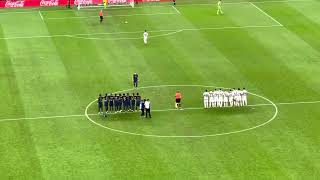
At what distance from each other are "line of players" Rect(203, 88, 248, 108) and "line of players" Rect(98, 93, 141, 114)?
5220 millimetres

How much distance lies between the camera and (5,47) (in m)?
76.1

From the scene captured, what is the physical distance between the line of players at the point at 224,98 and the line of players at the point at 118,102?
17.1ft

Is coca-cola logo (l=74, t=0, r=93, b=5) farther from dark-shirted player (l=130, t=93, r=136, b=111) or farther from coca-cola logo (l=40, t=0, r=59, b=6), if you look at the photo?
dark-shirted player (l=130, t=93, r=136, b=111)

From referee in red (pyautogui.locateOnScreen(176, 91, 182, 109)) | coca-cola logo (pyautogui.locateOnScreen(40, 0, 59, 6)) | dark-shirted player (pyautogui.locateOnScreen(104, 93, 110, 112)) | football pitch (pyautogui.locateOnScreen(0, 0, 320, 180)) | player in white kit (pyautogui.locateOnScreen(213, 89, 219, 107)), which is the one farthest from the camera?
coca-cola logo (pyautogui.locateOnScreen(40, 0, 59, 6))

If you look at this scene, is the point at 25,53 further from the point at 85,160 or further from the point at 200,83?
the point at 85,160

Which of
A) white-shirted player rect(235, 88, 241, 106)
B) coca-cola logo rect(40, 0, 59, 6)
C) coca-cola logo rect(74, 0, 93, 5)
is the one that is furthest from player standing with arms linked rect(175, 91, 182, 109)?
coca-cola logo rect(40, 0, 59, 6)

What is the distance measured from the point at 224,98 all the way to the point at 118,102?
796 centimetres

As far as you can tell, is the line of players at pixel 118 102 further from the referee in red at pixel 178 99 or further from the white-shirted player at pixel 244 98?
the white-shirted player at pixel 244 98

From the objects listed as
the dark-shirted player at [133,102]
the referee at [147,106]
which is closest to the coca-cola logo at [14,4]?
the dark-shirted player at [133,102]

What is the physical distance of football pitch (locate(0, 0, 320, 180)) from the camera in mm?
49375

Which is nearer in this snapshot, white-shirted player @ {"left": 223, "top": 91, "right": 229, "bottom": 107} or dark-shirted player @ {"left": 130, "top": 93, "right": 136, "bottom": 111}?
dark-shirted player @ {"left": 130, "top": 93, "right": 136, "bottom": 111}

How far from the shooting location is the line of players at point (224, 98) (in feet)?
195

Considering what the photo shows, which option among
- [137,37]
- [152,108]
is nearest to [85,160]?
[152,108]

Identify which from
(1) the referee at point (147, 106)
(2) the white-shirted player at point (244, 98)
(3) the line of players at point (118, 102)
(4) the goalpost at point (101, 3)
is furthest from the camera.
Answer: (4) the goalpost at point (101, 3)
